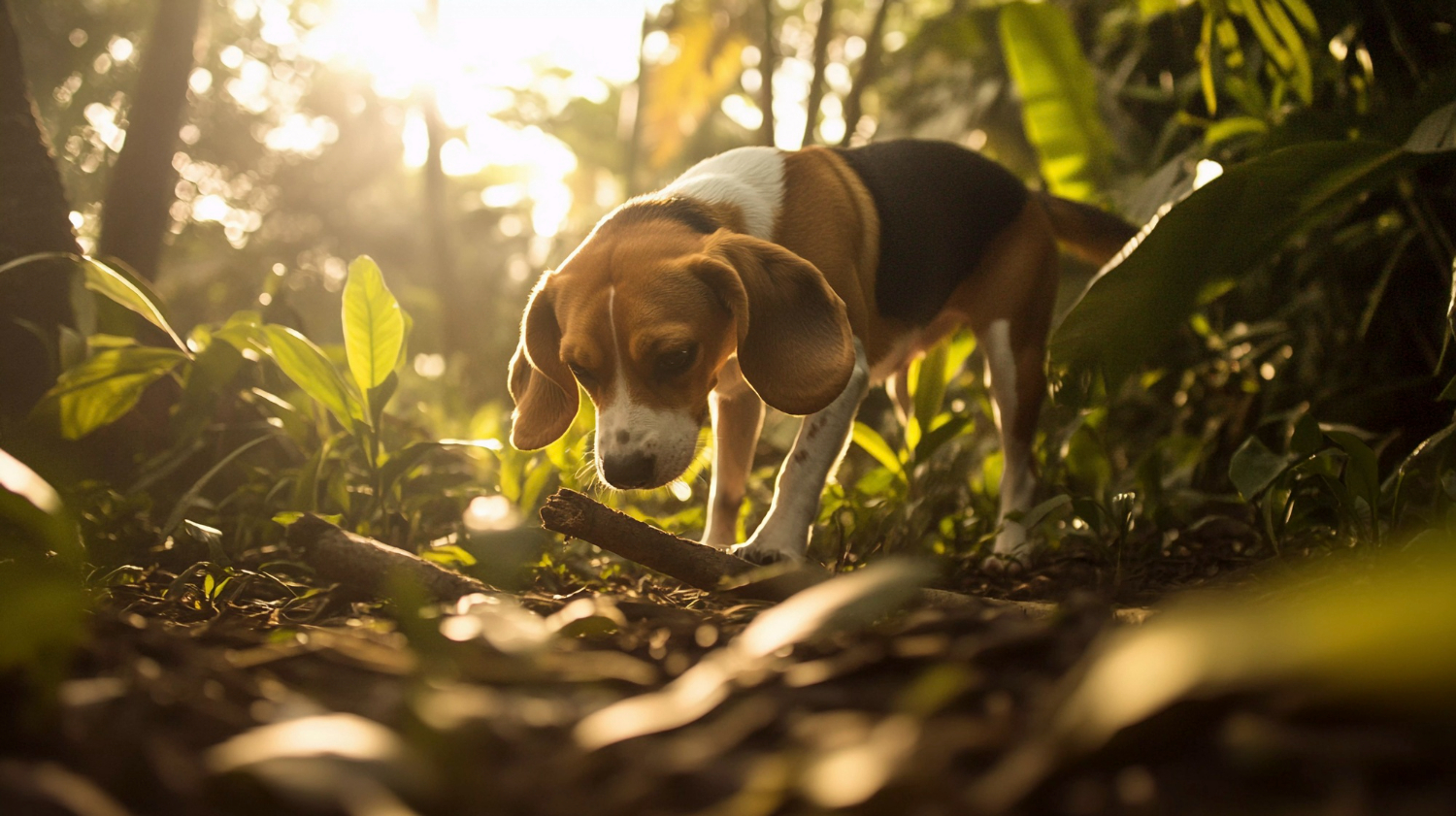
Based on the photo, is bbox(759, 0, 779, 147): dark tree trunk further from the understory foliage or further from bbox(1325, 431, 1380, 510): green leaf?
bbox(1325, 431, 1380, 510): green leaf

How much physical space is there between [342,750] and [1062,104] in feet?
15.7

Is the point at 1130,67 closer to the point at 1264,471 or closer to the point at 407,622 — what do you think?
the point at 1264,471

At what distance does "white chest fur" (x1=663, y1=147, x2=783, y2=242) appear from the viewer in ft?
10.6

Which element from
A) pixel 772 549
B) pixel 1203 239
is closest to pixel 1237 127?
pixel 1203 239

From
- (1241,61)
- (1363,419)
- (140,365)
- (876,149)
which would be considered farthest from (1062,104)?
(140,365)

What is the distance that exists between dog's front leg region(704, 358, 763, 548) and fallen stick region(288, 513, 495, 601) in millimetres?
1390

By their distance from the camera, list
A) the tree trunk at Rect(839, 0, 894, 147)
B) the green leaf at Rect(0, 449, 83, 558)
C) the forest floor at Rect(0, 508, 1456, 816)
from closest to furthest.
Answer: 1. the forest floor at Rect(0, 508, 1456, 816)
2. the green leaf at Rect(0, 449, 83, 558)
3. the tree trunk at Rect(839, 0, 894, 147)

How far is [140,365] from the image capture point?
3.21 meters

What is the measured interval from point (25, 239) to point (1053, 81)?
4441 mm

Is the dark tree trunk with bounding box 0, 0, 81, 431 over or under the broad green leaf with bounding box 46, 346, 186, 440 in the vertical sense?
over

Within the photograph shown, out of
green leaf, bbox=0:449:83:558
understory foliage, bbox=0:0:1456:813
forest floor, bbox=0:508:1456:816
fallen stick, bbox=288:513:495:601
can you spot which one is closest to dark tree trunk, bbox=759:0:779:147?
understory foliage, bbox=0:0:1456:813

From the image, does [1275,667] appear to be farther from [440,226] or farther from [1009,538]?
[440,226]

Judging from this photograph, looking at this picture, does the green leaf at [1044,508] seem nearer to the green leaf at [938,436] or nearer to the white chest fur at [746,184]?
the green leaf at [938,436]

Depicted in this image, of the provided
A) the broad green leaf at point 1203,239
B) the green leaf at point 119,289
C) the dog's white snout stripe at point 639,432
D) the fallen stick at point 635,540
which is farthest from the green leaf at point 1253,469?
the green leaf at point 119,289
